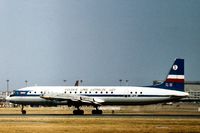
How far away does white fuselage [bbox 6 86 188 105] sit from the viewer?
75.2 metres

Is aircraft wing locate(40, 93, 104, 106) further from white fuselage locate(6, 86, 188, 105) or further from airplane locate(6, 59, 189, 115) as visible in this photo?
white fuselage locate(6, 86, 188, 105)

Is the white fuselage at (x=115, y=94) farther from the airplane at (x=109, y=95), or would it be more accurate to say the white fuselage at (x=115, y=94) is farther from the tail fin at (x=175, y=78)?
the tail fin at (x=175, y=78)

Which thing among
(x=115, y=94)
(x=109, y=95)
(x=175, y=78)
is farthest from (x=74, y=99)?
(x=175, y=78)

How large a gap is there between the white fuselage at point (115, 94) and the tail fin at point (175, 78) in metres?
1.85

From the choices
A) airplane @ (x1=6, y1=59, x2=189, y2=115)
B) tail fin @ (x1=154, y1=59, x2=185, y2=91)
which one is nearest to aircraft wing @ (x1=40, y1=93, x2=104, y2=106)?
airplane @ (x1=6, y1=59, x2=189, y2=115)

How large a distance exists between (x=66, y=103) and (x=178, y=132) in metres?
40.5

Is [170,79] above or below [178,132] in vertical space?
above

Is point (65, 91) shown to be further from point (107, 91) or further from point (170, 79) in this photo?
point (170, 79)

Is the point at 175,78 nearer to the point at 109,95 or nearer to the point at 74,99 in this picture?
the point at 109,95

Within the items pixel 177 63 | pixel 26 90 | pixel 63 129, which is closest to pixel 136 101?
pixel 177 63

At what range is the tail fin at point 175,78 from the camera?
255 feet

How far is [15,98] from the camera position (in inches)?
3182

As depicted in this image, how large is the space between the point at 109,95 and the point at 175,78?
10942 millimetres

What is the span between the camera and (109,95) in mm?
76188
